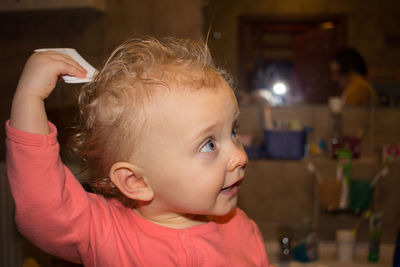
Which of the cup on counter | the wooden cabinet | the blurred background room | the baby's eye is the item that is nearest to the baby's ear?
the baby's eye

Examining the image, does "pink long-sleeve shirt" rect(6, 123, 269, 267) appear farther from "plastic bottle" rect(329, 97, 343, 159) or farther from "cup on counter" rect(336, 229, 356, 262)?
"plastic bottle" rect(329, 97, 343, 159)

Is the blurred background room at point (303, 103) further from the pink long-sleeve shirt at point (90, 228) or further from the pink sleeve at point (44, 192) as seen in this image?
the pink sleeve at point (44, 192)

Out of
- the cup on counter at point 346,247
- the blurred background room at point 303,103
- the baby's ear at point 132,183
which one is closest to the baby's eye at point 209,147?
the baby's ear at point 132,183

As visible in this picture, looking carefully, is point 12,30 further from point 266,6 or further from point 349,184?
point 349,184

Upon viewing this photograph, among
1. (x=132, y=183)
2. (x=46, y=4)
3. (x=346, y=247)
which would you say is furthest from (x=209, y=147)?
(x=346, y=247)

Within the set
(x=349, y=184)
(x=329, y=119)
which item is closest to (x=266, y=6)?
(x=329, y=119)

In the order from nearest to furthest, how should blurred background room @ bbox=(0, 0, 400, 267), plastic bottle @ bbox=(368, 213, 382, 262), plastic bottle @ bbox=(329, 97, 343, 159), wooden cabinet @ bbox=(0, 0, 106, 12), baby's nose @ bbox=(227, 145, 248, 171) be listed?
baby's nose @ bbox=(227, 145, 248, 171) → wooden cabinet @ bbox=(0, 0, 106, 12) → plastic bottle @ bbox=(368, 213, 382, 262) → blurred background room @ bbox=(0, 0, 400, 267) → plastic bottle @ bbox=(329, 97, 343, 159)

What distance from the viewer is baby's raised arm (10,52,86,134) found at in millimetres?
486

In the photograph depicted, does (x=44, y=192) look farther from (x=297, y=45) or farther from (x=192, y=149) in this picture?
(x=297, y=45)

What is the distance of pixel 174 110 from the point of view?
1.84 ft

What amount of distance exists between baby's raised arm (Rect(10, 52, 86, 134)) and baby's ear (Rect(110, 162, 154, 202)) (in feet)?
0.48

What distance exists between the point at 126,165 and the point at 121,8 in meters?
1.25

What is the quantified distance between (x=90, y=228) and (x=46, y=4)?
3.41ft

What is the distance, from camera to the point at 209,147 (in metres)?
0.59
